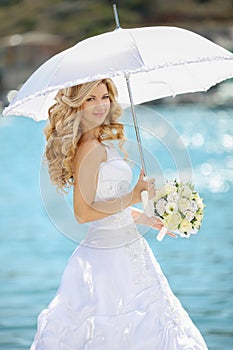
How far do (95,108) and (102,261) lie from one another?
612mm

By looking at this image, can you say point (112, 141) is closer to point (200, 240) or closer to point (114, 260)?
point (114, 260)

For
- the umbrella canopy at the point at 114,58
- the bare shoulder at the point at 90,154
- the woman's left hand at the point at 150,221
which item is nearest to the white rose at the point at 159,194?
the woman's left hand at the point at 150,221

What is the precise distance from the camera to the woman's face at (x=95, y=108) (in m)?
3.82

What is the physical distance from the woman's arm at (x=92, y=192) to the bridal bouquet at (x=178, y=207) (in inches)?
2.9

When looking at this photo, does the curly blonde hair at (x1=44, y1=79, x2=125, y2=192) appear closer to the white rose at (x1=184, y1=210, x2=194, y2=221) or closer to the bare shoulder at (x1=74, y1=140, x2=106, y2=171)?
the bare shoulder at (x1=74, y1=140, x2=106, y2=171)

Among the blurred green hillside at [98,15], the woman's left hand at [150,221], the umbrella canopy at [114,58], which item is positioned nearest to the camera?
the umbrella canopy at [114,58]

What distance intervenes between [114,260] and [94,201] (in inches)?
10.5

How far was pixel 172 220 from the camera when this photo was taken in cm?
383

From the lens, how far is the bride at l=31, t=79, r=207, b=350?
3758 mm

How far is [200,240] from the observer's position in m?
10.7

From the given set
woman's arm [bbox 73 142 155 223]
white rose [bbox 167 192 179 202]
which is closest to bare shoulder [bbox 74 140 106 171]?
woman's arm [bbox 73 142 155 223]

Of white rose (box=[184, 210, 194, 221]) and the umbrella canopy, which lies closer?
the umbrella canopy

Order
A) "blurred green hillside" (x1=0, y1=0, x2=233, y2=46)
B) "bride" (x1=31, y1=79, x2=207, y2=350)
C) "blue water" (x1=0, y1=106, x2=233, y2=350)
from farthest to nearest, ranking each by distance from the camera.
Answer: "blurred green hillside" (x1=0, y1=0, x2=233, y2=46) → "blue water" (x1=0, y1=106, x2=233, y2=350) → "bride" (x1=31, y1=79, x2=207, y2=350)

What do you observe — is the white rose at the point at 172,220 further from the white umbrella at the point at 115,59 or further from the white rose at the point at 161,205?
the white umbrella at the point at 115,59
